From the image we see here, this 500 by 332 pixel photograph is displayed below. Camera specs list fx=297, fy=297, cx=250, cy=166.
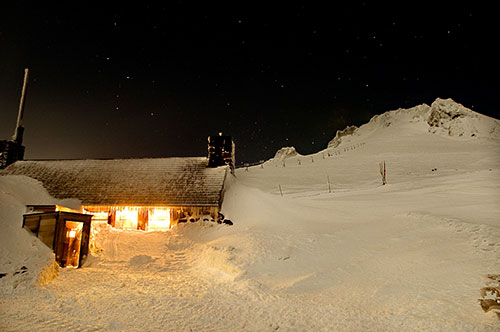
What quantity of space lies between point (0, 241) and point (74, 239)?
3.16m

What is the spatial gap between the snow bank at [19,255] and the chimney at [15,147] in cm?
1360

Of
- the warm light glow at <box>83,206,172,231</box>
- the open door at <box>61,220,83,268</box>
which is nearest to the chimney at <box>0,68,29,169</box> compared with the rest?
the warm light glow at <box>83,206,172,231</box>

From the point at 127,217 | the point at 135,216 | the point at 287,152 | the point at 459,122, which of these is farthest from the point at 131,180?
the point at 287,152

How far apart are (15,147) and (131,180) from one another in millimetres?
11400

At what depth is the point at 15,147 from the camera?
22.7 metres

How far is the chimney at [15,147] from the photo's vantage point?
21.9 m

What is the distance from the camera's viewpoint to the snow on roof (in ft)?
55.3

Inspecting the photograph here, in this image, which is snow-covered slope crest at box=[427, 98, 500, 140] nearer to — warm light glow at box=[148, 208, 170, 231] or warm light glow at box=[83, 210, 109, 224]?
warm light glow at box=[148, 208, 170, 231]

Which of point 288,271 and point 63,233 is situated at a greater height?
point 63,233

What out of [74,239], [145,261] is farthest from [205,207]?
[74,239]

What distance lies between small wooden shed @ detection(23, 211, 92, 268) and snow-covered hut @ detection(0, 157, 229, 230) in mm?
4563

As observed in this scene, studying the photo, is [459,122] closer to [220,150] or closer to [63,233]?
[220,150]

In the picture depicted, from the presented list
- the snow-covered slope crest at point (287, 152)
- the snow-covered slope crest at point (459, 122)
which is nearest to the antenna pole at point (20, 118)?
the snow-covered slope crest at point (459, 122)

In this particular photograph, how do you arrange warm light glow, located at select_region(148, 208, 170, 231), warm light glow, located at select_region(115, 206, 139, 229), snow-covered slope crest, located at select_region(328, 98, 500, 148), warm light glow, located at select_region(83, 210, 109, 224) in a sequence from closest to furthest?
warm light glow, located at select_region(148, 208, 170, 231) → warm light glow, located at select_region(115, 206, 139, 229) → warm light glow, located at select_region(83, 210, 109, 224) → snow-covered slope crest, located at select_region(328, 98, 500, 148)
